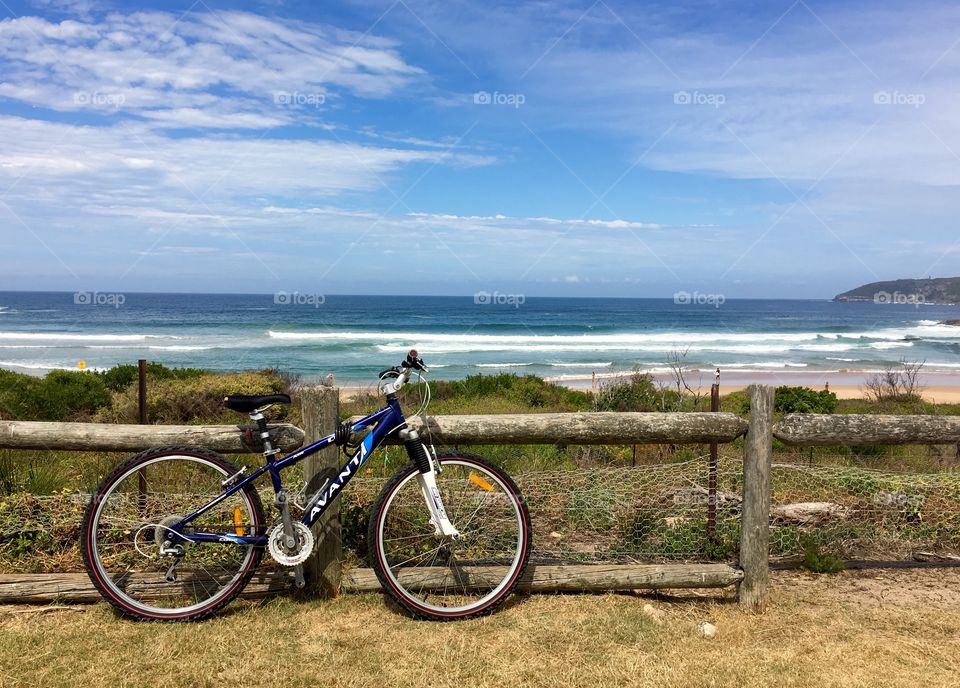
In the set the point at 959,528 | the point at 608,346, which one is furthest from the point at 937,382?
the point at 959,528

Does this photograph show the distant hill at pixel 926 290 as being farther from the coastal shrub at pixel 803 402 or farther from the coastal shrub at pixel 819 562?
the coastal shrub at pixel 819 562

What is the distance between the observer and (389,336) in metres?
43.5

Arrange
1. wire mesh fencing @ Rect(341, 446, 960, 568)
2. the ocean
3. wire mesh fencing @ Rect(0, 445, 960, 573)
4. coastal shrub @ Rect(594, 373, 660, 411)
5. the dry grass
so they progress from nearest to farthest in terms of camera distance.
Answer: the dry grass
wire mesh fencing @ Rect(0, 445, 960, 573)
wire mesh fencing @ Rect(341, 446, 960, 568)
coastal shrub @ Rect(594, 373, 660, 411)
the ocean

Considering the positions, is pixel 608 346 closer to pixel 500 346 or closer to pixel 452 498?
pixel 500 346

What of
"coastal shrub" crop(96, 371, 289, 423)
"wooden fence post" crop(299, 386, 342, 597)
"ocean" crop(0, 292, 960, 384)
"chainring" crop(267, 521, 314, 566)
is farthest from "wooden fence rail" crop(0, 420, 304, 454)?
"ocean" crop(0, 292, 960, 384)

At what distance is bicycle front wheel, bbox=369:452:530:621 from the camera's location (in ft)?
12.7

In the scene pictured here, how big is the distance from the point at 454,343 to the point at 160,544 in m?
35.6

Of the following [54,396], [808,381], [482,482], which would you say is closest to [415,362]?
[482,482]

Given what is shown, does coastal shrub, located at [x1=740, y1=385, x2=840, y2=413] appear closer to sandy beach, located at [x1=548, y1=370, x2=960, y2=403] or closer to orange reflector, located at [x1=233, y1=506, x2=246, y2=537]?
sandy beach, located at [x1=548, y1=370, x2=960, y2=403]

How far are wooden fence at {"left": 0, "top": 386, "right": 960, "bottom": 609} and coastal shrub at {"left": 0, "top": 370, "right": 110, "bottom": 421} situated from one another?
7570 mm

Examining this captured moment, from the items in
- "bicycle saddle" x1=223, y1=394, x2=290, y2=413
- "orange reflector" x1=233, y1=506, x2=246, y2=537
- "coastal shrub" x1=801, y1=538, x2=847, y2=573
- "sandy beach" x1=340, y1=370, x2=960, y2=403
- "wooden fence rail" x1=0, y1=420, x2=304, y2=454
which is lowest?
"sandy beach" x1=340, y1=370, x2=960, y2=403

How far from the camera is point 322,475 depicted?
13.2 ft

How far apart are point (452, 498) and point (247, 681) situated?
1.58 meters

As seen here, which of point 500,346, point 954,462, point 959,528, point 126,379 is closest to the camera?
point 959,528
